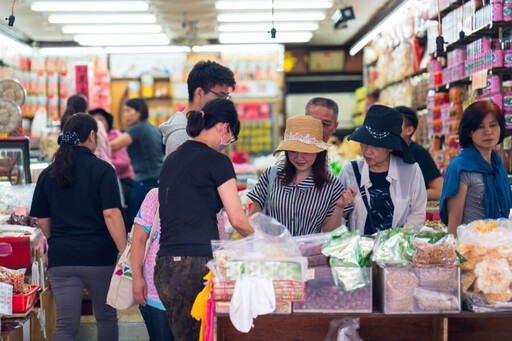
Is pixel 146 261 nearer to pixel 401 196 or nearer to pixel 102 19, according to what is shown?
pixel 401 196

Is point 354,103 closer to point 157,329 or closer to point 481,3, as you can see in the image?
point 481,3

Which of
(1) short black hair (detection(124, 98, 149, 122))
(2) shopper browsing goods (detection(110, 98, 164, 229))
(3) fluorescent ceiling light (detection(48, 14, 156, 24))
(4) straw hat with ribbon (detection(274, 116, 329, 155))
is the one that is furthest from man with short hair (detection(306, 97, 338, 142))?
(3) fluorescent ceiling light (detection(48, 14, 156, 24))

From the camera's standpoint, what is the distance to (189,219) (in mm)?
2592

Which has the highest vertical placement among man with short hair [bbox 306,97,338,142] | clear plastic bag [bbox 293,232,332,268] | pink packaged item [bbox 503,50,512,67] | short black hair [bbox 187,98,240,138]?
pink packaged item [bbox 503,50,512,67]

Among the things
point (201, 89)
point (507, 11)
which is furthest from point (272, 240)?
point (507, 11)

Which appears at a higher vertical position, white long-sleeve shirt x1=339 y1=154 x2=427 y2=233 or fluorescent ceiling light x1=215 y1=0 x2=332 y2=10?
fluorescent ceiling light x1=215 y1=0 x2=332 y2=10

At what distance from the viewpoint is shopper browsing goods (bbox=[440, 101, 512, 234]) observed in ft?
11.5

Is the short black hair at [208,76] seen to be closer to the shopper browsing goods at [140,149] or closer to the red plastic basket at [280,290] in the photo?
the red plastic basket at [280,290]

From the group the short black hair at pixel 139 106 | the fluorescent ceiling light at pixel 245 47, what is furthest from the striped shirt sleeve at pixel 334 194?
the fluorescent ceiling light at pixel 245 47

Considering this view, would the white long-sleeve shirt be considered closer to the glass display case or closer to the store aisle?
the store aisle

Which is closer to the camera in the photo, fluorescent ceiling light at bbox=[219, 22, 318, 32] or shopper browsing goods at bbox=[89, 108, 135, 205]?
shopper browsing goods at bbox=[89, 108, 135, 205]

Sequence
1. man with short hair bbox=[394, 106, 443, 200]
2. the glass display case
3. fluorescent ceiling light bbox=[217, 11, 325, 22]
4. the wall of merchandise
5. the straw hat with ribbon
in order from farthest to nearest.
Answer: fluorescent ceiling light bbox=[217, 11, 325, 22], the glass display case, the wall of merchandise, man with short hair bbox=[394, 106, 443, 200], the straw hat with ribbon

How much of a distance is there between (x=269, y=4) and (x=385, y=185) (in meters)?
5.86

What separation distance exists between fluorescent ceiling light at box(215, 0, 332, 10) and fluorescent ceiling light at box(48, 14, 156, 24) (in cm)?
124
